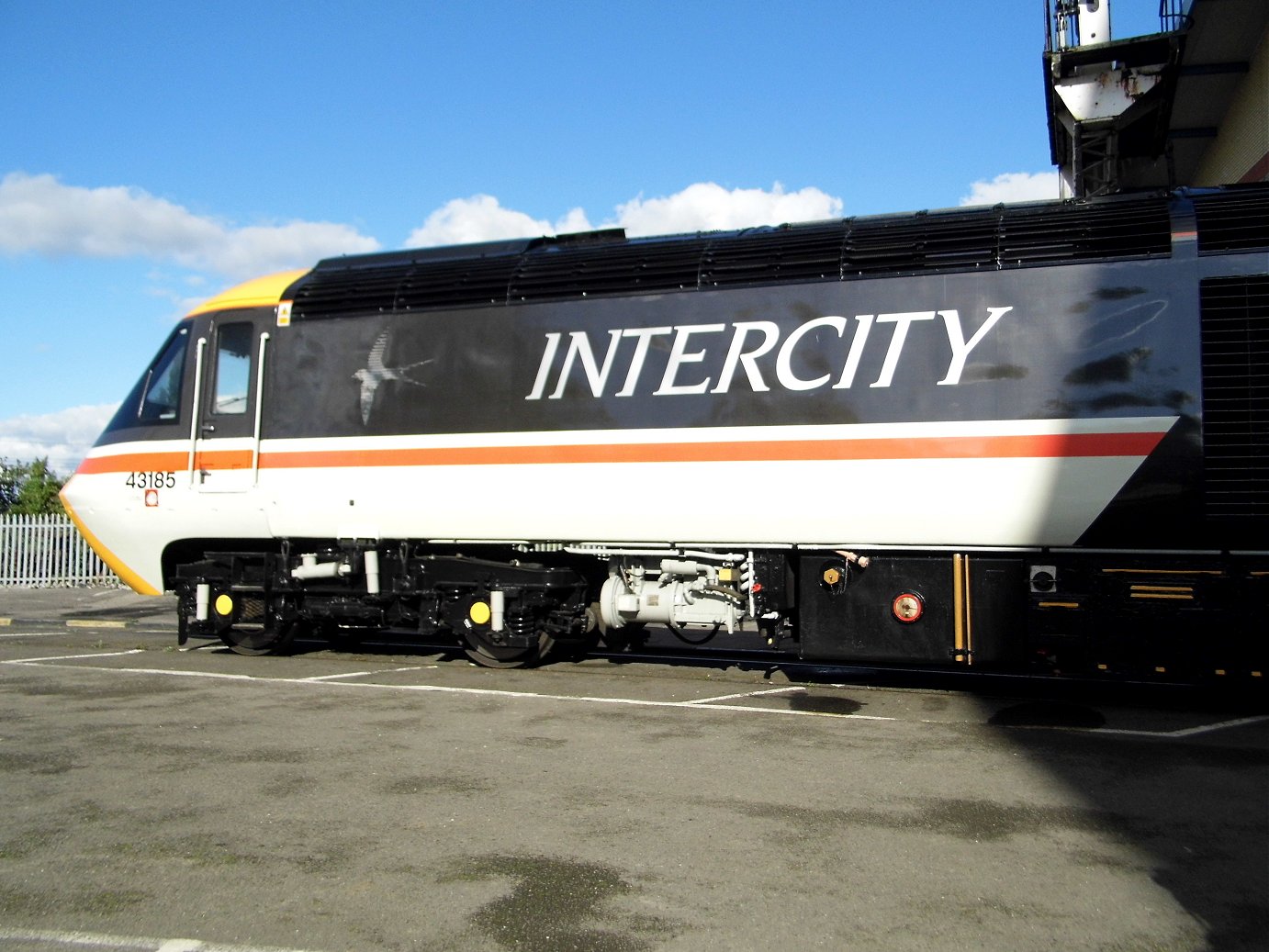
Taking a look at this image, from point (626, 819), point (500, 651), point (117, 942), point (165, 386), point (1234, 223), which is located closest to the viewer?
point (117, 942)

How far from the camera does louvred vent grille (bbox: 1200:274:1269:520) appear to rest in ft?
23.3

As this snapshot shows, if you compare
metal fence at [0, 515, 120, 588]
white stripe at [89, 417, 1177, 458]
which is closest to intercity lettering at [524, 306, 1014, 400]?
white stripe at [89, 417, 1177, 458]

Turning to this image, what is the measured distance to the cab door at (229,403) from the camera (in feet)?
32.1

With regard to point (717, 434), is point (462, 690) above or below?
below

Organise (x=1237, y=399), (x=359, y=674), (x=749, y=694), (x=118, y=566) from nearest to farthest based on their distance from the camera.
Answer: (x=1237, y=399), (x=749, y=694), (x=359, y=674), (x=118, y=566)

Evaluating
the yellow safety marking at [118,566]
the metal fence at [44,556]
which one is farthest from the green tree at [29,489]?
the yellow safety marking at [118,566]

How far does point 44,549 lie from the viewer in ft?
71.5

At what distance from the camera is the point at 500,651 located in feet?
31.7

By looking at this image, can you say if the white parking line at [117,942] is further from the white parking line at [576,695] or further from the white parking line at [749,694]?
the white parking line at [749,694]

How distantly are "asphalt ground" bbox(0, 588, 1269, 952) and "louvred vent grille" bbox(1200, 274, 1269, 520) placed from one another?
1.69 meters

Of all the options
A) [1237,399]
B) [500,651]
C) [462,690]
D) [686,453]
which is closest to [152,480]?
[500,651]

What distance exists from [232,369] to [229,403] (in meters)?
0.35

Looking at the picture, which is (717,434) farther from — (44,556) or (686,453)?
(44,556)

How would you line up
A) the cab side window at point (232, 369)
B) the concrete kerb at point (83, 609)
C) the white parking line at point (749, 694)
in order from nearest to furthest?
the white parking line at point (749, 694) → the cab side window at point (232, 369) → the concrete kerb at point (83, 609)
